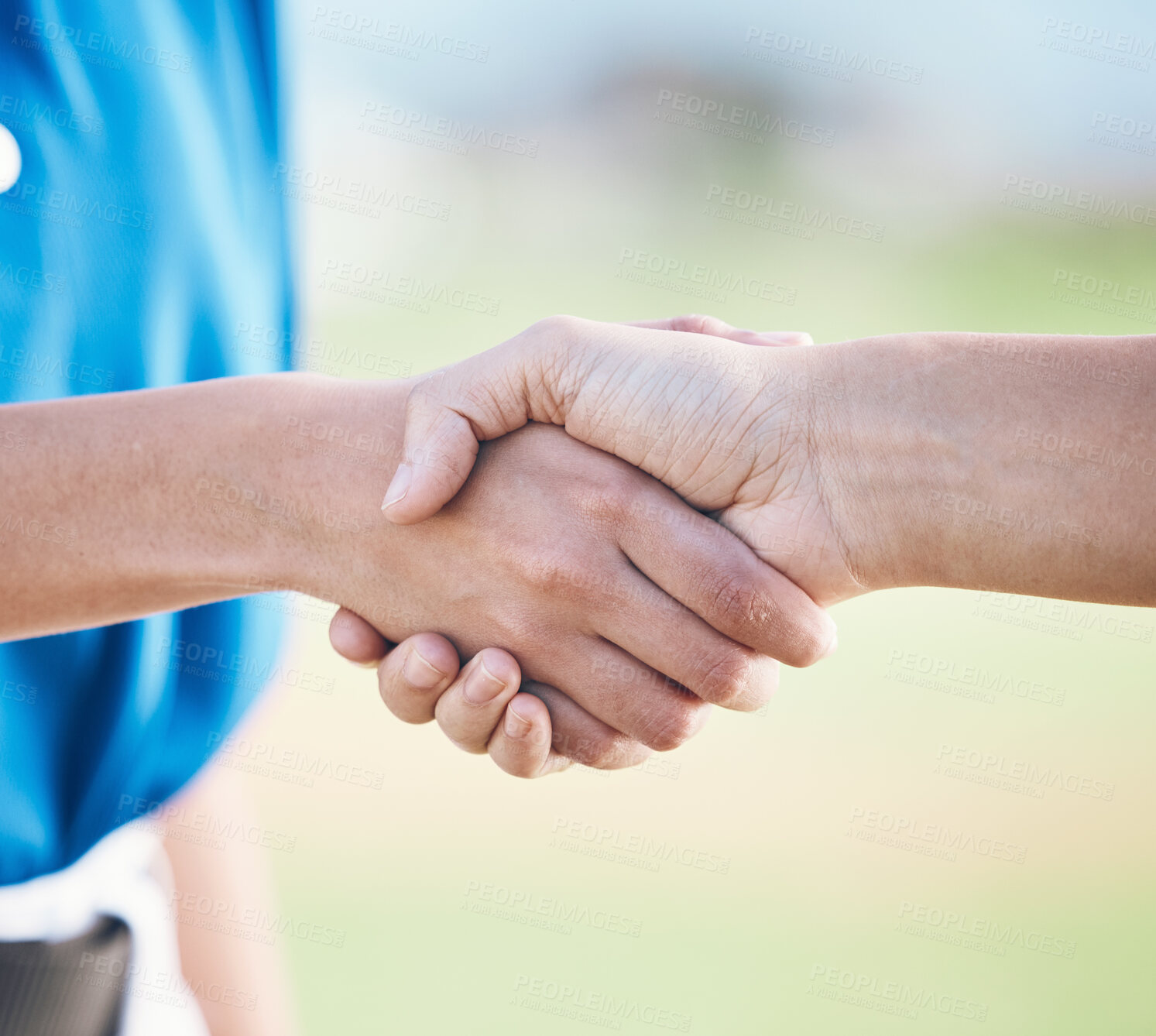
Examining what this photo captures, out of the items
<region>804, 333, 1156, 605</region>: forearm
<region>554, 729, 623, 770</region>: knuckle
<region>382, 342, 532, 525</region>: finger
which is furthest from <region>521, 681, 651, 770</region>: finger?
<region>804, 333, 1156, 605</region>: forearm

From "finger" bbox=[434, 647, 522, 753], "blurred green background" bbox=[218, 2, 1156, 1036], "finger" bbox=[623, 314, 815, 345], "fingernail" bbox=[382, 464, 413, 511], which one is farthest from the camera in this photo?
"blurred green background" bbox=[218, 2, 1156, 1036]

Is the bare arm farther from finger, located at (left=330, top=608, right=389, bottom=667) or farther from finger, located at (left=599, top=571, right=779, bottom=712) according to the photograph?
finger, located at (left=330, top=608, right=389, bottom=667)

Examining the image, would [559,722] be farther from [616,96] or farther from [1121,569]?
[616,96]

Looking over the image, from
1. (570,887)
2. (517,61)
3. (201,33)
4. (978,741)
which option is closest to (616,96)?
(517,61)

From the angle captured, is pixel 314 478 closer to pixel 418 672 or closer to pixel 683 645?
pixel 418 672

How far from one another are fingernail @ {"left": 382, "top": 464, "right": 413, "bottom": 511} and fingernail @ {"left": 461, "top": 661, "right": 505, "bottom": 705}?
290mm

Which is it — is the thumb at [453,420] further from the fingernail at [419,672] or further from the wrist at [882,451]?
the wrist at [882,451]

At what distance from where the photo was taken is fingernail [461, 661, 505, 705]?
136cm

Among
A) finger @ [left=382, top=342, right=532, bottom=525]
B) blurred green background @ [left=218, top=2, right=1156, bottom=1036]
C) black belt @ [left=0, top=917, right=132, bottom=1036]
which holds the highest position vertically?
finger @ [left=382, top=342, right=532, bottom=525]

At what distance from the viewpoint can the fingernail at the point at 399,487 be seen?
49.5 inches

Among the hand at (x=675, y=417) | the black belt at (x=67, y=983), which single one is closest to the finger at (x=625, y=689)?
the hand at (x=675, y=417)

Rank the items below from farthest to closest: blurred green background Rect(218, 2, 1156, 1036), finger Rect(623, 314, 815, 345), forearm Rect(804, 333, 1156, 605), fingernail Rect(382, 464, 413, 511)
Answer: blurred green background Rect(218, 2, 1156, 1036) → finger Rect(623, 314, 815, 345) → fingernail Rect(382, 464, 413, 511) → forearm Rect(804, 333, 1156, 605)

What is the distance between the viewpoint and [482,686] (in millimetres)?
1359

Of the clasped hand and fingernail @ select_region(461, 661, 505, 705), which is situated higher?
the clasped hand
